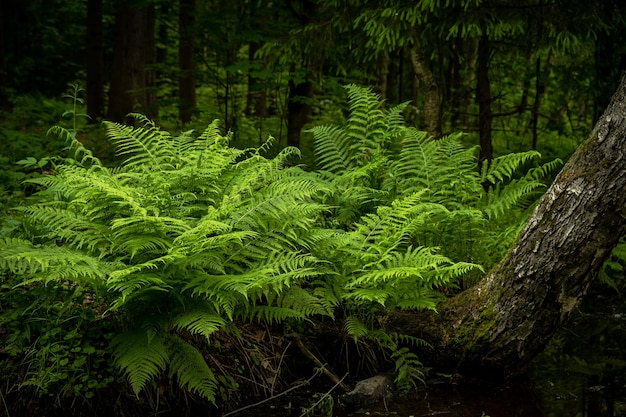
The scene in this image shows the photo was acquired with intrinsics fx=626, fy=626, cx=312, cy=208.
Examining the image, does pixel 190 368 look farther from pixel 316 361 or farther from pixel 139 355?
pixel 316 361

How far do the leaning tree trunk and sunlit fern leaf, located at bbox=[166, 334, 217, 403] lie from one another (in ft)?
5.19

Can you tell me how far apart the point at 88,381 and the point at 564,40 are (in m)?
6.08

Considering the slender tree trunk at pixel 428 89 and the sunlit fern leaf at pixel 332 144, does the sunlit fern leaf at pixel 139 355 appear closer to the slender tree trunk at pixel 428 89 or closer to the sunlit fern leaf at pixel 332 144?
the sunlit fern leaf at pixel 332 144

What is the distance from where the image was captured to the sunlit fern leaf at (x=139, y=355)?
332 cm

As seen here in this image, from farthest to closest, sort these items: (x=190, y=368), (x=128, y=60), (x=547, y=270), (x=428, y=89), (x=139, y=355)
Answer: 1. (x=128, y=60)
2. (x=428, y=89)
3. (x=547, y=270)
4. (x=190, y=368)
5. (x=139, y=355)

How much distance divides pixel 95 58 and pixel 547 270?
10.5m

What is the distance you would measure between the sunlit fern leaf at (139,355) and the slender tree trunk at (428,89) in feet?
16.0

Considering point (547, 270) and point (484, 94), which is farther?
point (484, 94)

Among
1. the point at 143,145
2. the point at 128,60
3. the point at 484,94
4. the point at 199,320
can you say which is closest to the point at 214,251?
the point at 199,320

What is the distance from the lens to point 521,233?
427cm

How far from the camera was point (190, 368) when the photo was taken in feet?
11.7

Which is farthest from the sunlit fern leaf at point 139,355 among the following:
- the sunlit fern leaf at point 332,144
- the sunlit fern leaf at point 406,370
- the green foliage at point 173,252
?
the sunlit fern leaf at point 332,144

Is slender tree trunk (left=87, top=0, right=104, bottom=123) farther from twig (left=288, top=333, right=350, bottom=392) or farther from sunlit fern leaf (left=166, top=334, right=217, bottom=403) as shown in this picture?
A: sunlit fern leaf (left=166, top=334, right=217, bottom=403)

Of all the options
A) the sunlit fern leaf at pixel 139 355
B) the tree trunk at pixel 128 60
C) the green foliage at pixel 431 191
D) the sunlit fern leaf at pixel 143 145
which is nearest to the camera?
the sunlit fern leaf at pixel 139 355
